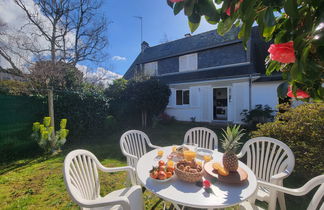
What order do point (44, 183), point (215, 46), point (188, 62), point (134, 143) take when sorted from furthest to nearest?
point (188, 62), point (215, 46), point (44, 183), point (134, 143)

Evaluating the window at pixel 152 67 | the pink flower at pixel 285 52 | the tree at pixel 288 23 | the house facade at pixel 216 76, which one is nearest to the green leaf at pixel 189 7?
the tree at pixel 288 23

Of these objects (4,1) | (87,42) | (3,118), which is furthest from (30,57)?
(3,118)

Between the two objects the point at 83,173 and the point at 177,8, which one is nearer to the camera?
the point at 177,8

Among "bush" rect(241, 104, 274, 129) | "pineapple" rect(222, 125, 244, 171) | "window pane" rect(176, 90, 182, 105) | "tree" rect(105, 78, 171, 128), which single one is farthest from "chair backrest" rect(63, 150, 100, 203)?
"window pane" rect(176, 90, 182, 105)

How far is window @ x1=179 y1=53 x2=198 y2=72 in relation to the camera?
11.3 metres

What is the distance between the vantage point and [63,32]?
11.1 metres

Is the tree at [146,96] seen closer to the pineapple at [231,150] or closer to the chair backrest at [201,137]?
the chair backrest at [201,137]

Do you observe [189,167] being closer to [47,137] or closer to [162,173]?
[162,173]

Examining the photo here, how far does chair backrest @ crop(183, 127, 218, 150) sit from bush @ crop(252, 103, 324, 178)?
1201 mm

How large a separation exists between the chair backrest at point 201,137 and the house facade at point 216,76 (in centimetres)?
644

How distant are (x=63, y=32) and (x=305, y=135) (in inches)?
571

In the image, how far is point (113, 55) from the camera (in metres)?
12.8

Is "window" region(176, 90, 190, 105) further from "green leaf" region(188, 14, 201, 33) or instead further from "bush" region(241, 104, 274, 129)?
"green leaf" region(188, 14, 201, 33)

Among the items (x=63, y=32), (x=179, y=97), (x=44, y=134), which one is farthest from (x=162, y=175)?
(x=63, y=32)
